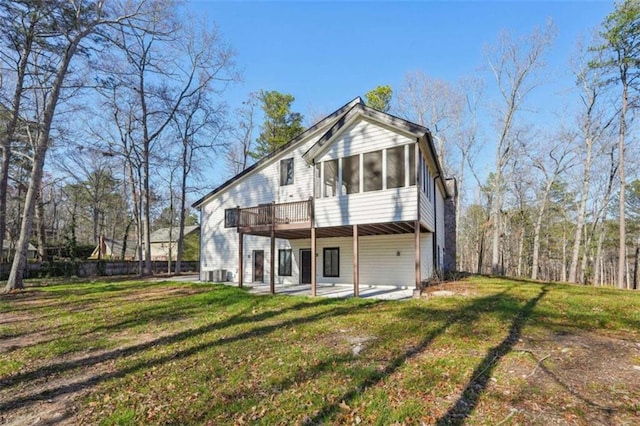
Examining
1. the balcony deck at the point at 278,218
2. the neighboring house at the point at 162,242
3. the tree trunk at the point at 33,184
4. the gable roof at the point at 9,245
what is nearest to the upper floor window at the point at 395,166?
the balcony deck at the point at 278,218

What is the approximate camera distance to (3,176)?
1636 cm

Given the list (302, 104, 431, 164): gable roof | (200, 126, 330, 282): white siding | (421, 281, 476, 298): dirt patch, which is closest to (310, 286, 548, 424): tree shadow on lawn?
(421, 281, 476, 298): dirt patch

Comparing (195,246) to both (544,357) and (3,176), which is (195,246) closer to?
(3,176)

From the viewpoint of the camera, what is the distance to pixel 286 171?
15.8 metres

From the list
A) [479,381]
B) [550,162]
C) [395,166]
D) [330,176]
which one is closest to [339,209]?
[330,176]

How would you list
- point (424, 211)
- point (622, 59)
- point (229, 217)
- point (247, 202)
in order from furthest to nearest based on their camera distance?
point (229, 217) < point (622, 59) < point (247, 202) < point (424, 211)

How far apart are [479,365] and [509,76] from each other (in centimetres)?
2338

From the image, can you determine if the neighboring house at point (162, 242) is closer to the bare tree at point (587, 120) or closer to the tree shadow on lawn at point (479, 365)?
the tree shadow on lawn at point (479, 365)

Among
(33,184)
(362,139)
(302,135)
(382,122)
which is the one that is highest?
(302,135)

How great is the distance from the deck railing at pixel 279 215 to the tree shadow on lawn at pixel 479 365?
220 inches

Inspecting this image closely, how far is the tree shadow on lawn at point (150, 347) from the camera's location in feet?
14.6

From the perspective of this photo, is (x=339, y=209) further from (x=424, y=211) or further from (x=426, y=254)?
(x=426, y=254)

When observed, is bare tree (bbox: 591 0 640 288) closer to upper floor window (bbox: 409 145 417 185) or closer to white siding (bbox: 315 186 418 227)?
upper floor window (bbox: 409 145 417 185)

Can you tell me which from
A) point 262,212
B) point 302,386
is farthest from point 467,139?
point 302,386
